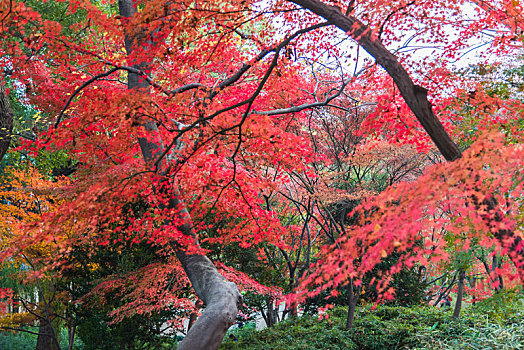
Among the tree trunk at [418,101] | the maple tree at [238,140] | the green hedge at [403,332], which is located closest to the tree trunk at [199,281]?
the maple tree at [238,140]

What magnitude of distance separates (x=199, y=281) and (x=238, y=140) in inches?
88.9

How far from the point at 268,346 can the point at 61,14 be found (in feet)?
36.8

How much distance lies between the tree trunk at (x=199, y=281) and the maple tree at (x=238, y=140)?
0.02 meters

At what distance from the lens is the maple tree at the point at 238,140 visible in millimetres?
3445

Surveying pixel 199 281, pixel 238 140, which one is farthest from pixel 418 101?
pixel 199 281

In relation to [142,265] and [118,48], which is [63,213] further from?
[118,48]

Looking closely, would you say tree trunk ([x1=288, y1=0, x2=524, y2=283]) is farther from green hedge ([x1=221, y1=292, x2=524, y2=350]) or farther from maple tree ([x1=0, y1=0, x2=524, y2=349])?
green hedge ([x1=221, y1=292, x2=524, y2=350])

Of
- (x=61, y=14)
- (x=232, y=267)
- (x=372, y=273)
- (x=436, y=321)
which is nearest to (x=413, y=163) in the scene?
(x=372, y=273)

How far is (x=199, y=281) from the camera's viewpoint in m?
5.62

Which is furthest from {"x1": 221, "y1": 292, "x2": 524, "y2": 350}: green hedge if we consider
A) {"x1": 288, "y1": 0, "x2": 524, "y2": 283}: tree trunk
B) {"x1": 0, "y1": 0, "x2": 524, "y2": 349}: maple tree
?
{"x1": 288, "y1": 0, "x2": 524, "y2": 283}: tree trunk

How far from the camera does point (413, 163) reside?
10203 mm

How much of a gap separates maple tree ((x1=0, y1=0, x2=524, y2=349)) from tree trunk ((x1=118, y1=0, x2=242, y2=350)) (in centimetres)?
2

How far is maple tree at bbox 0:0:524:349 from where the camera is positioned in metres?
3.45

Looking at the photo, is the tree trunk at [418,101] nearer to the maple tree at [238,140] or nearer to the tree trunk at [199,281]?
Answer: the maple tree at [238,140]
